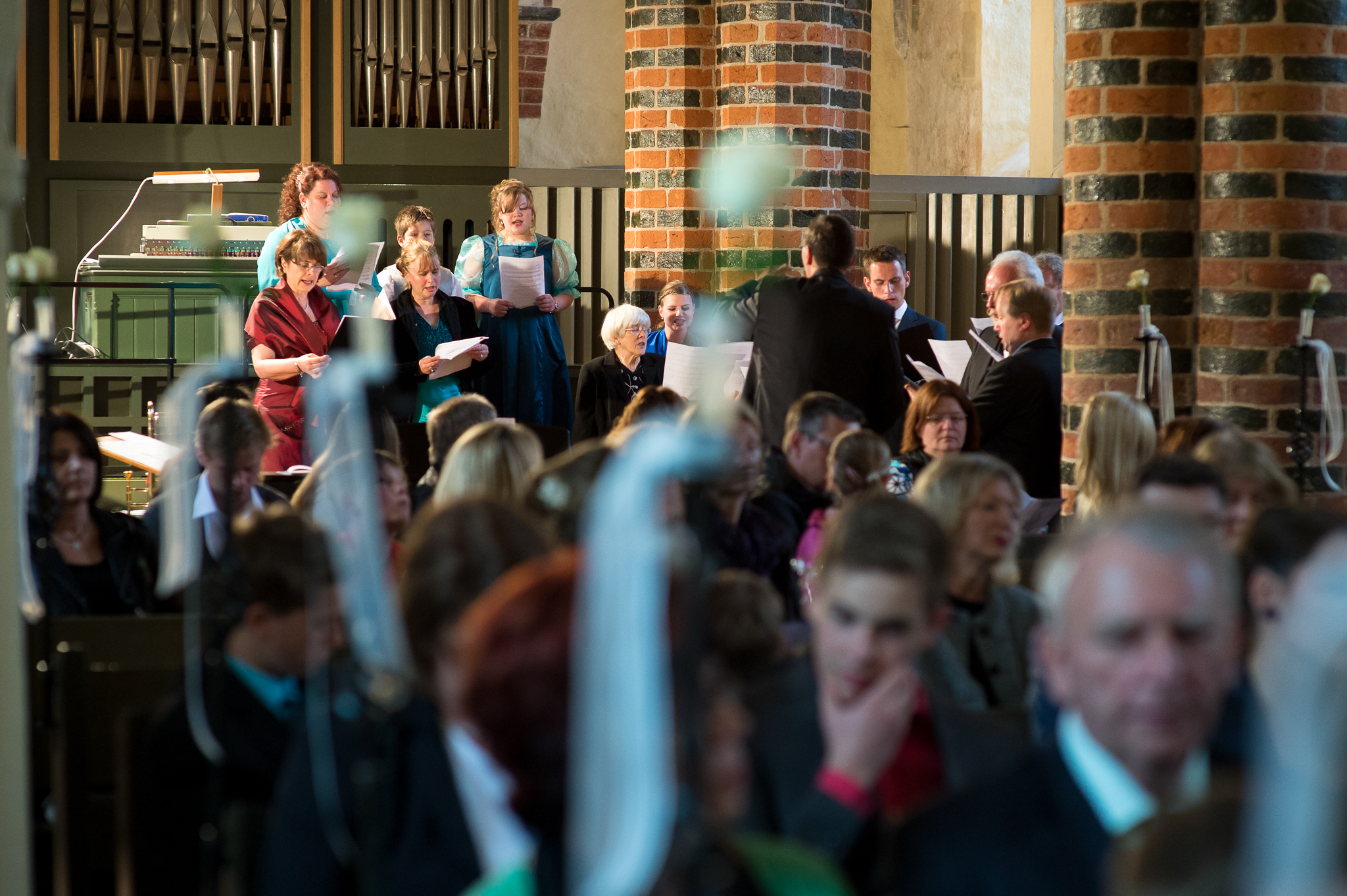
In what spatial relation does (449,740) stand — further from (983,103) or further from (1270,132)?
(983,103)

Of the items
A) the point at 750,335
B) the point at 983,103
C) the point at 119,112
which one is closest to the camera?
the point at 750,335

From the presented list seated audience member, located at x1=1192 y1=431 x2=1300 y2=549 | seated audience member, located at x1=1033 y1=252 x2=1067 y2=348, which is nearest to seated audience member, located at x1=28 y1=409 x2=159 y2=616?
seated audience member, located at x1=1192 y1=431 x2=1300 y2=549

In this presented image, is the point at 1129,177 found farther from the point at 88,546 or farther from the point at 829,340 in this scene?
the point at 88,546

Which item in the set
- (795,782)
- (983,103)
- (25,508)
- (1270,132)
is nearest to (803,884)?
(795,782)

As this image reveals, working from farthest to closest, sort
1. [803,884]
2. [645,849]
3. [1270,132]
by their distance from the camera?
[1270,132]
[803,884]
[645,849]

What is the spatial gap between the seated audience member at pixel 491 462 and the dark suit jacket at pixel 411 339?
118 inches

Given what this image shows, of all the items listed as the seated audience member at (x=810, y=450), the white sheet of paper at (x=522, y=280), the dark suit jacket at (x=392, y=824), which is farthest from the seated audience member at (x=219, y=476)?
the white sheet of paper at (x=522, y=280)

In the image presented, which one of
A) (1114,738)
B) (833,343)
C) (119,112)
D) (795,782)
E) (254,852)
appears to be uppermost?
(119,112)

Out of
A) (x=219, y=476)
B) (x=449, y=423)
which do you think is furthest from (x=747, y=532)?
(x=219, y=476)

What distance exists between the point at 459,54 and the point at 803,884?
874cm

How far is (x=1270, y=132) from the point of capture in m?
4.71

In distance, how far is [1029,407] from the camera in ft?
18.0

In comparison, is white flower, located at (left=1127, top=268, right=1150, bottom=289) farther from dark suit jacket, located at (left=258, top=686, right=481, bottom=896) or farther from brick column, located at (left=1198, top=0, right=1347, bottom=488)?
dark suit jacket, located at (left=258, top=686, right=481, bottom=896)

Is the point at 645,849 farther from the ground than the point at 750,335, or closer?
closer
